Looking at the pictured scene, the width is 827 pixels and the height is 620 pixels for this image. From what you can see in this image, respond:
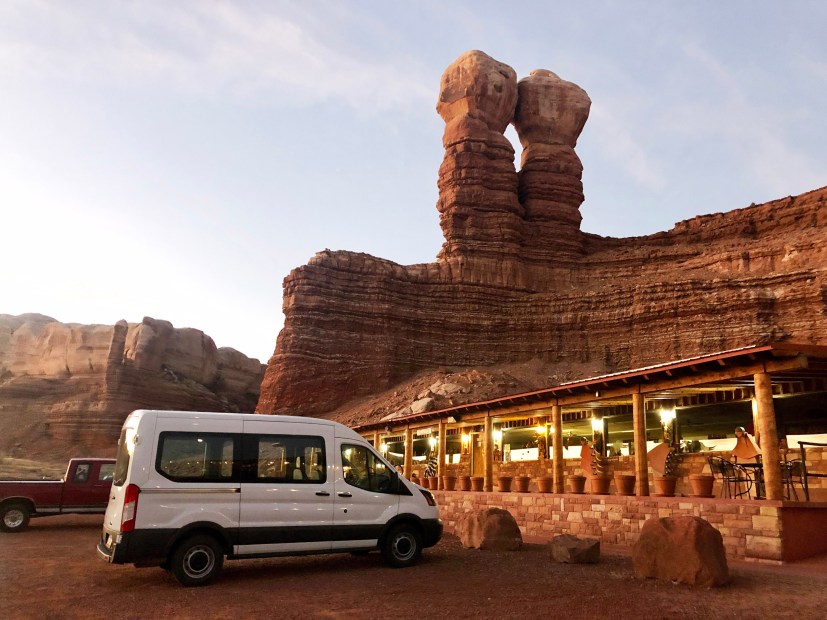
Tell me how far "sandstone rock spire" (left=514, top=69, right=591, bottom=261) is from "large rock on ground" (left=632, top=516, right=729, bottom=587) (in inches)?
1973

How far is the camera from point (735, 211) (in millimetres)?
54094

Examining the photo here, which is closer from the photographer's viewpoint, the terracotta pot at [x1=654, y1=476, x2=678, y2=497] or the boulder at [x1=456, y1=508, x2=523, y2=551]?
the boulder at [x1=456, y1=508, x2=523, y2=551]

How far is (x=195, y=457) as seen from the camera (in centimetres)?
788

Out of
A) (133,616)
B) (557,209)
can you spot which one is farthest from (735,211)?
(133,616)

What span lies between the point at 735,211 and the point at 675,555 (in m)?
54.6

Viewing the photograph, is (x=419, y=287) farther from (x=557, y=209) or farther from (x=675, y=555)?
(x=675, y=555)

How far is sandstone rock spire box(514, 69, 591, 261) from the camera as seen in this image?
5694 centimetres

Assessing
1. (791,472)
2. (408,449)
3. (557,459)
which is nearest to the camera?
(791,472)

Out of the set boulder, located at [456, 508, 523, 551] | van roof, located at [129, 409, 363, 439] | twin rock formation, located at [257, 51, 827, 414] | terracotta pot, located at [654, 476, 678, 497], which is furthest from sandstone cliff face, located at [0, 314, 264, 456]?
terracotta pot, located at [654, 476, 678, 497]

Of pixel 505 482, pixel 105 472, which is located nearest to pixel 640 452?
pixel 505 482

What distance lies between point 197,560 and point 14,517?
10.6 metres

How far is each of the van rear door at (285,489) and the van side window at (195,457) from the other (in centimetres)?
27

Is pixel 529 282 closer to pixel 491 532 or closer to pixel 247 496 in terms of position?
pixel 491 532

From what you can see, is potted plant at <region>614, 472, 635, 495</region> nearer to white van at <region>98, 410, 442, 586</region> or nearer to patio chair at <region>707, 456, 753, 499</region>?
patio chair at <region>707, 456, 753, 499</region>
